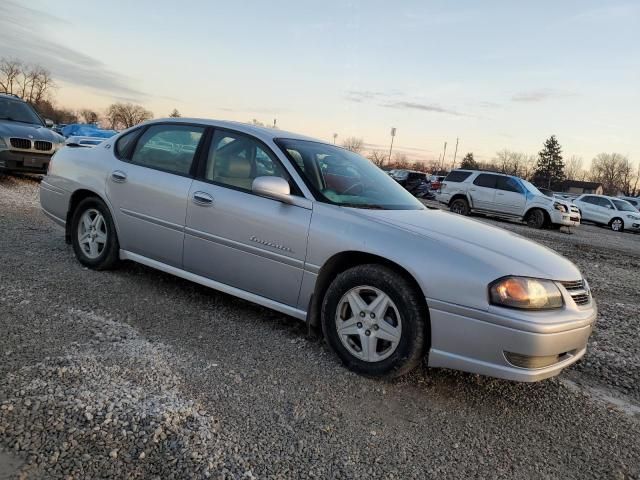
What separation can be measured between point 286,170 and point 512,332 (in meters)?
1.88

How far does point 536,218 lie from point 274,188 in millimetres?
15259

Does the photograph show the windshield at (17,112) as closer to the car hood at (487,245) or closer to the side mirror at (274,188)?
the side mirror at (274,188)

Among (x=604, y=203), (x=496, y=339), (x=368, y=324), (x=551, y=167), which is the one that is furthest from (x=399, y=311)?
(x=551, y=167)

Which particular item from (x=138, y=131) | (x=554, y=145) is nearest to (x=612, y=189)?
(x=554, y=145)

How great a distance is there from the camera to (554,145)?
87.7 metres

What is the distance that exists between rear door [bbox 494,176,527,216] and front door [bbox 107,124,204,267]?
1474 cm

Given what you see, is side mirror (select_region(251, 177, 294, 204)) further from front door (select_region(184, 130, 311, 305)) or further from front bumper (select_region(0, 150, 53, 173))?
front bumper (select_region(0, 150, 53, 173))

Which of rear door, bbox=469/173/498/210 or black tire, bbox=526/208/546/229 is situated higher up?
rear door, bbox=469/173/498/210

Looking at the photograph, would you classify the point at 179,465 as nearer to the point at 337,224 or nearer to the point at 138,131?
the point at 337,224

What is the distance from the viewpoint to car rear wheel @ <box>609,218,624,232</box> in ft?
74.1

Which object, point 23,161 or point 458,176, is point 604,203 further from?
point 23,161

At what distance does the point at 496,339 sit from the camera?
2.82 metres

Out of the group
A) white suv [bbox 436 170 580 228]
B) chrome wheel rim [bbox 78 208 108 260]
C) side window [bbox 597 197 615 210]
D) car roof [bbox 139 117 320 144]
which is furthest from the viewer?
side window [bbox 597 197 615 210]

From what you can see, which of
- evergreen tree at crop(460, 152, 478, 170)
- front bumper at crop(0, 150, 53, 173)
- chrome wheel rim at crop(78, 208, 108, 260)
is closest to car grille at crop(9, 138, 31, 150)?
front bumper at crop(0, 150, 53, 173)
